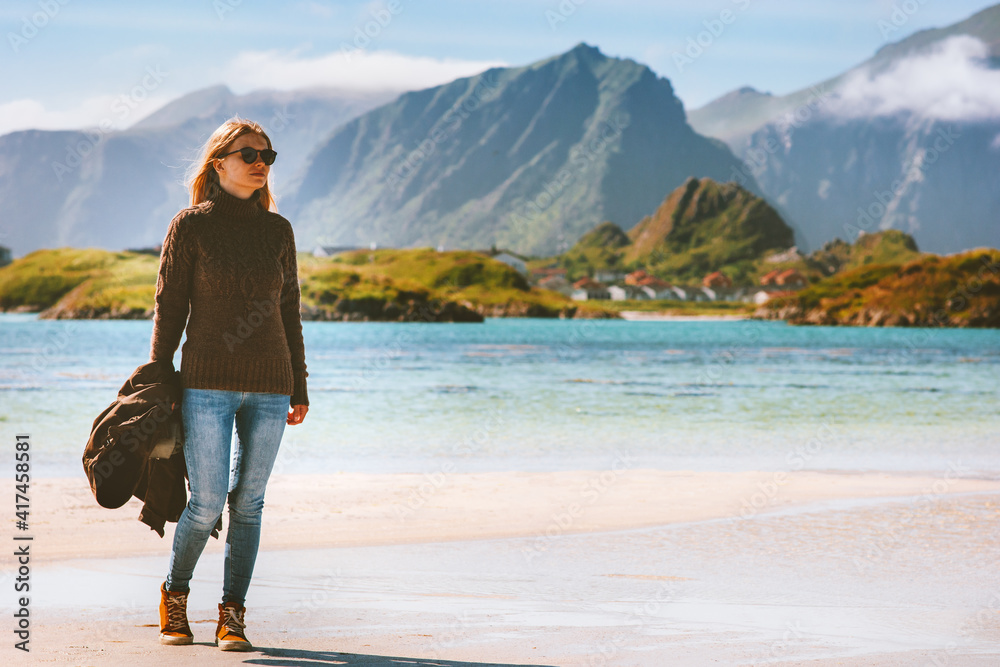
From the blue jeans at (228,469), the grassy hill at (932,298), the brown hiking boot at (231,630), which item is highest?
the blue jeans at (228,469)

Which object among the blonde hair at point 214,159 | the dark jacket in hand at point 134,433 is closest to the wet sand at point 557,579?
the dark jacket in hand at point 134,433

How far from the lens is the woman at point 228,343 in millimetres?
3760

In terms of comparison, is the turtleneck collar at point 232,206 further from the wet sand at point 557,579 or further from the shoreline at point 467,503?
the shoreline at point 467,503

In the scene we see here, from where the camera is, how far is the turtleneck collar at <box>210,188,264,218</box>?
3898 millimetres

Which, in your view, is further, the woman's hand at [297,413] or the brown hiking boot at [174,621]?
the woman's hand at [297,413]

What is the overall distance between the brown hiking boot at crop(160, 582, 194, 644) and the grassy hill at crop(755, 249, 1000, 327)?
133977 mm

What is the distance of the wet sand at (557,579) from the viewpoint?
407cm

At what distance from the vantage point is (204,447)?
376 centimetres

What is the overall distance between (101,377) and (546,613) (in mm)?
29059

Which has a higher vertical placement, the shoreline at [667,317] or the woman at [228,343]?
the woman at [228,343]

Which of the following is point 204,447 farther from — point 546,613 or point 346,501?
point 346,501

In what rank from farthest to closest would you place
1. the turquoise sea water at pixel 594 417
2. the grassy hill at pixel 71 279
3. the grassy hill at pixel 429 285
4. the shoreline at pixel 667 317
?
the shoreline at pixel 667 317, the grassy hill at pixel 71 279, the grassy hill at pixel 429 285, the turquoise sea water at pixel 594 417

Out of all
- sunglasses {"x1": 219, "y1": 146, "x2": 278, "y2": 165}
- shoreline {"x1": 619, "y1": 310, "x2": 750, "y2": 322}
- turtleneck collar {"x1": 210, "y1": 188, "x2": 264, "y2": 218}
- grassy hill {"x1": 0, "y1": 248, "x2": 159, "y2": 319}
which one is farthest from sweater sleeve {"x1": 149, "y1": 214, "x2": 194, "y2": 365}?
shoreline {"x1": 619, "y1": 310, "x2": 750, "y2": 322}

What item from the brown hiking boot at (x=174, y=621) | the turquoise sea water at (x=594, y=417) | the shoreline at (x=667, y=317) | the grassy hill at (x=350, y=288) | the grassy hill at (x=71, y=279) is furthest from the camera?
the shoreline at (x=667, y=317)
